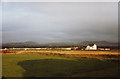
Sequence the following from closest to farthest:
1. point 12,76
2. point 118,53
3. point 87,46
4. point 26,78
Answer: point 26,78
point 12,76
point 118,53
point 87,46

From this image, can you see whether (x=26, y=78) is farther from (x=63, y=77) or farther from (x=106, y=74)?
(x=106, y=74)

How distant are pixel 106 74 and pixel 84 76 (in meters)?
1.21

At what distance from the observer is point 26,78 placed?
24.6 ft

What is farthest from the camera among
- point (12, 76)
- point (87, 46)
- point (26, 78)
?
point (87, 46)

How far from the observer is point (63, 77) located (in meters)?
7.63

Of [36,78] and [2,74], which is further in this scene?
[2,74]

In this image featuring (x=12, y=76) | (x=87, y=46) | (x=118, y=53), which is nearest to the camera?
(x=12, y=76)

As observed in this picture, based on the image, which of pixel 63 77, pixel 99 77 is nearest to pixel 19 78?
pixel 63 77

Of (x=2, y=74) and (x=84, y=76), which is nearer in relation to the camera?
(x=84, y=76)

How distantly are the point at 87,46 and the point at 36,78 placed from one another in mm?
14701

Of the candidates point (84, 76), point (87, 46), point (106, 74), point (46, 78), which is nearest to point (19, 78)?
point (46, 78)

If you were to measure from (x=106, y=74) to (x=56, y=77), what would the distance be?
8.00ft

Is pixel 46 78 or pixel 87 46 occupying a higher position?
pixel 87 46

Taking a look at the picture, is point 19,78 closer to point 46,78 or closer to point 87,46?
point 46,78
